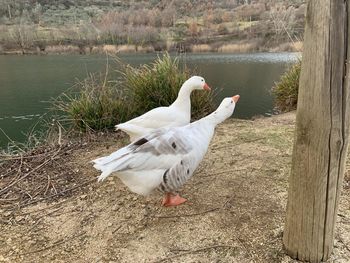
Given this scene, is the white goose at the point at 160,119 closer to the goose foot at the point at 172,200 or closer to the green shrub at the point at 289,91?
the goose foot at the point at 172,200

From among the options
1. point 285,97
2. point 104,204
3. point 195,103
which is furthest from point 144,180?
point 285,97

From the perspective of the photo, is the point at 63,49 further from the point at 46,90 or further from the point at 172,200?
the point at 172,200

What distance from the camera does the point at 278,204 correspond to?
116 inches

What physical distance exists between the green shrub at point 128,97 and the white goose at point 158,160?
9.56 ft

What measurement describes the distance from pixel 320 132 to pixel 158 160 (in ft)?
4.06

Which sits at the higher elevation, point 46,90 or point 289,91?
point 289,91

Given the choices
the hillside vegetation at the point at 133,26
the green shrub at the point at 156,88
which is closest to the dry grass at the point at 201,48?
the hillside vegetation at the point at 133,26

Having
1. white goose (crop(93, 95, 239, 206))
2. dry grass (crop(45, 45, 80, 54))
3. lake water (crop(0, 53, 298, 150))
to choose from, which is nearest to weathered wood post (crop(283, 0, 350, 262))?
white goose (crop(93, 95, 239, 206))

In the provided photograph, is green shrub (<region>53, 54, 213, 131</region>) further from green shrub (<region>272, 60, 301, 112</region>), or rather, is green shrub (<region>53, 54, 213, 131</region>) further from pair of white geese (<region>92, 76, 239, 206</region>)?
pair of white geese (<region>92, 76, 239, 206</region>)

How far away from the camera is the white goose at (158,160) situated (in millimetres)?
2580

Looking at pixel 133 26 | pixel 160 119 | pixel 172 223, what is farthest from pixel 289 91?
pixel 133 26

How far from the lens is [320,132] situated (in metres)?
1.87

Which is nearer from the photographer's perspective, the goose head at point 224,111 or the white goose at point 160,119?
the goose head at point 224,111

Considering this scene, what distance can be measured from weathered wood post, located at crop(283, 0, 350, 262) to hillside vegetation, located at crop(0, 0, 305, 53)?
2278 centimetres
